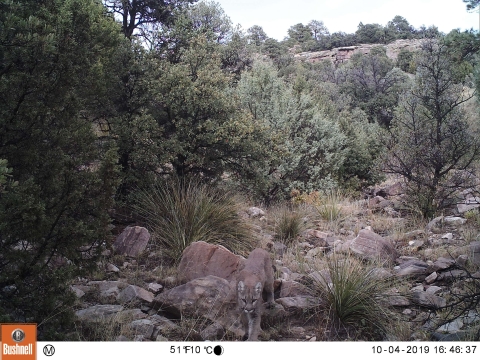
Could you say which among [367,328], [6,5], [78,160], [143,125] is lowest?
[367,328]

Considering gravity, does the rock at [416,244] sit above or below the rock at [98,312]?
below

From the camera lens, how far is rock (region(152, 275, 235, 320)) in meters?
3.48

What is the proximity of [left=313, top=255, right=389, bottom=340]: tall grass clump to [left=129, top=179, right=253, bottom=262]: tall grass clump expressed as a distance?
187cm

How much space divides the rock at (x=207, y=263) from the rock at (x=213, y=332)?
86 centimetres

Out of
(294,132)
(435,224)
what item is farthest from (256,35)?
(435,224)

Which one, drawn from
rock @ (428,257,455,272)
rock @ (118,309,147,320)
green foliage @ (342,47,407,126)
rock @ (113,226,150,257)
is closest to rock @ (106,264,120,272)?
rock @ (113,226,150,257)

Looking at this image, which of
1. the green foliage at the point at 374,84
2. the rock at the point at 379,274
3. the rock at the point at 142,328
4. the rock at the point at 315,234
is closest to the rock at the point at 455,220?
the rock at the point at 315,234

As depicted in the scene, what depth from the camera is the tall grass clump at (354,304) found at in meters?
3.65

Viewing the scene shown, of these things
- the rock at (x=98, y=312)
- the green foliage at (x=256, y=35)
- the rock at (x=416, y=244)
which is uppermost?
the green foliage at (x=256, y=35)

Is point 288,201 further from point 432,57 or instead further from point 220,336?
point 220,336

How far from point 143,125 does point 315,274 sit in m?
Result: 3.40

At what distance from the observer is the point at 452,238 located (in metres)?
6.54

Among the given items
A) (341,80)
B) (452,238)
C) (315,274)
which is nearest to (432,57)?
(452,238)

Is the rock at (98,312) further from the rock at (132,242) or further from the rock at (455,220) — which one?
the rock at (455,220)
